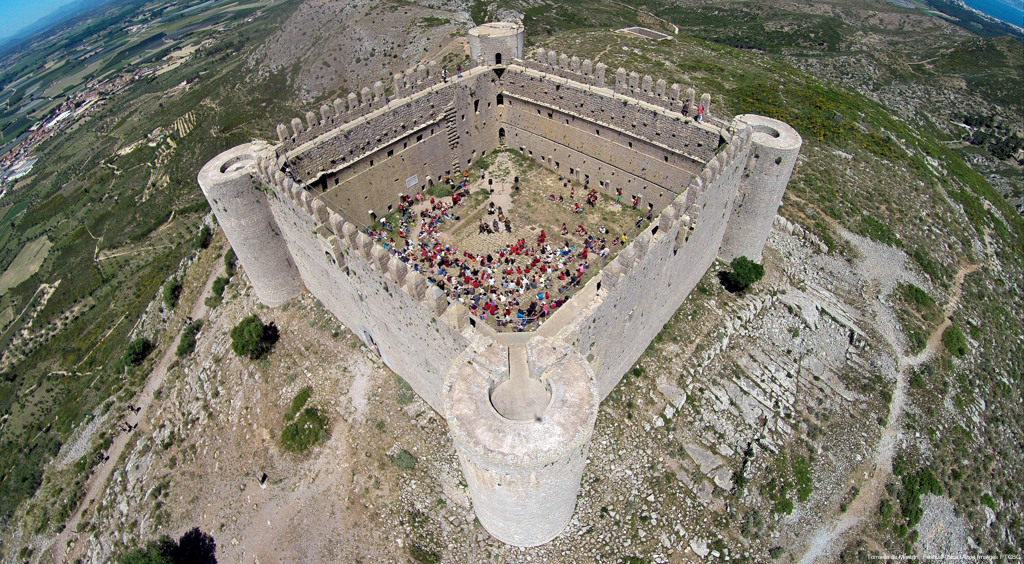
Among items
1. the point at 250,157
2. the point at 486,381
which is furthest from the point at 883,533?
the point at 250,157

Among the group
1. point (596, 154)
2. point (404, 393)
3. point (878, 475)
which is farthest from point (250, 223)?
point (878, 475)

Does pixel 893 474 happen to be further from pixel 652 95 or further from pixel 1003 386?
pixel 652 95

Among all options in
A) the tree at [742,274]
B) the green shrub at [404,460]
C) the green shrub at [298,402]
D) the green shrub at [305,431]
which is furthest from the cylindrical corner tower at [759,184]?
the green shrub at [298,402]

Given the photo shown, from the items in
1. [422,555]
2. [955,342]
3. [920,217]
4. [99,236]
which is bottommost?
[99,236]

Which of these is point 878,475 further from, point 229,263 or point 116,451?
point 116,451

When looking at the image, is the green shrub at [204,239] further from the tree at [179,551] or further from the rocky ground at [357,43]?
the rocky ground at [357,43]
